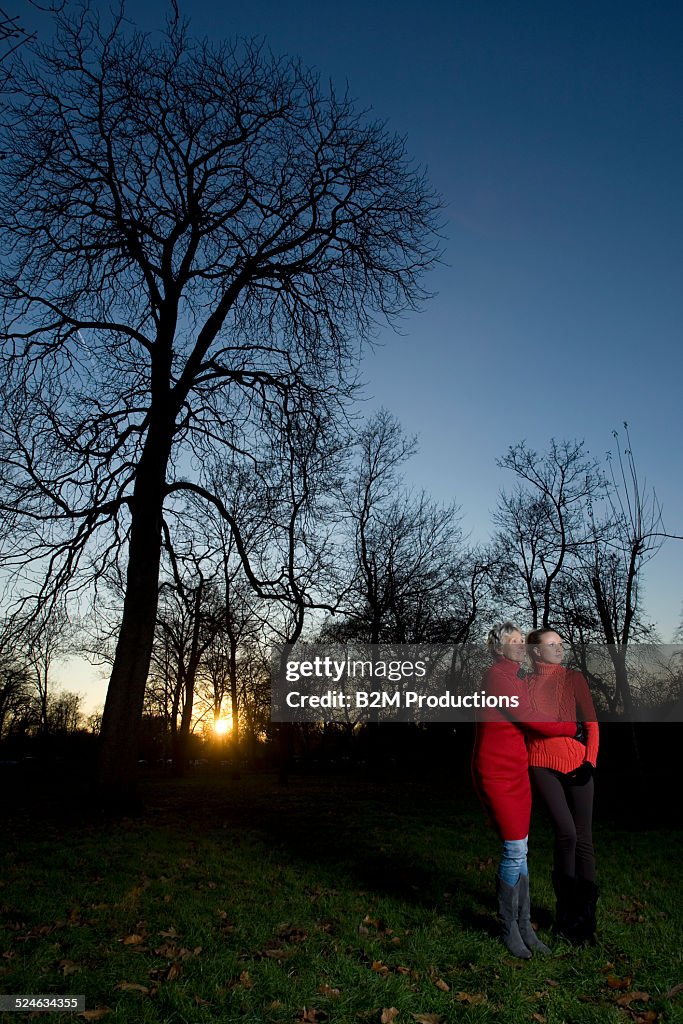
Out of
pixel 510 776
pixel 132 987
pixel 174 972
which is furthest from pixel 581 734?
pixel 132 987

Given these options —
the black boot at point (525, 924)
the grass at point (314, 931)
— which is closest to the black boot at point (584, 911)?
the grass at point (314, 931)

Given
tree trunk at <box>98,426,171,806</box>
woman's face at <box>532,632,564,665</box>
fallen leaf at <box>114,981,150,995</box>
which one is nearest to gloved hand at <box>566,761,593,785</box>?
woman's face at <box>532,632,564,665</box>

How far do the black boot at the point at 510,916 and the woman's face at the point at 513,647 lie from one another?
1.65 meters

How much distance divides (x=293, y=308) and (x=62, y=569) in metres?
7.44

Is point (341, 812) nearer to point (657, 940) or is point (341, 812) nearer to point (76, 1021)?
point (657, 940)

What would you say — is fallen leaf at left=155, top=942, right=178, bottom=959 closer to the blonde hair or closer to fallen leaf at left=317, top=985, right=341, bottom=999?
fallen leaf at left=317, top=985, right=341, bottom=999

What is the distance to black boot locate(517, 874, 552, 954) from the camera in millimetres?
4996

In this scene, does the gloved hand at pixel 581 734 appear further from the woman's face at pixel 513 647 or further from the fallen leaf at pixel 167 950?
the fallen leaf at pixel 167 950

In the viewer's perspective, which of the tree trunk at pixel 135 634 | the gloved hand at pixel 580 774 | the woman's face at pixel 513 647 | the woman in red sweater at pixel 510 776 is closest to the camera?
the woman in red sweater at pixel 510 776

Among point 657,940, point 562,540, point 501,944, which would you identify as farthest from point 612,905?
point 562,540

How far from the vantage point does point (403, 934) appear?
17.6 ft

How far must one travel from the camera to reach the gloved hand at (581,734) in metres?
5.38

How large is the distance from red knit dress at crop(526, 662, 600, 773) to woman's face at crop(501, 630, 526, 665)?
0.79 feet

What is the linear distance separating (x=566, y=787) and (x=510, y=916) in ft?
3.49
